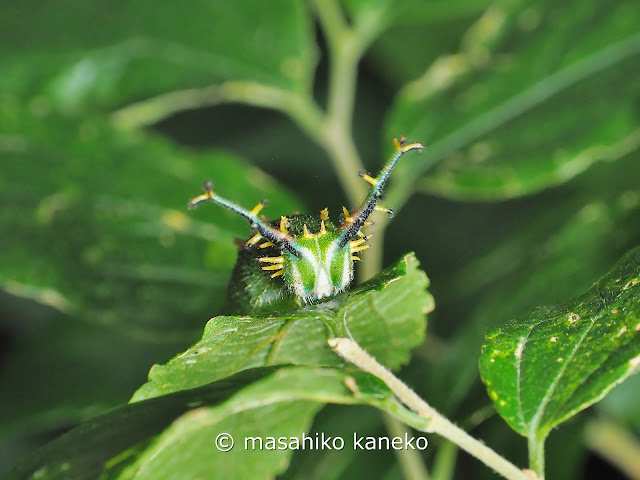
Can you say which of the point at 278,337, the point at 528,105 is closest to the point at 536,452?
the point at 278,337

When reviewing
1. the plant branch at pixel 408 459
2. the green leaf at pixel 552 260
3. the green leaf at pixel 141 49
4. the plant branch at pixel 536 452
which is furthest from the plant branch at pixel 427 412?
the green leaf at pixel 141 49

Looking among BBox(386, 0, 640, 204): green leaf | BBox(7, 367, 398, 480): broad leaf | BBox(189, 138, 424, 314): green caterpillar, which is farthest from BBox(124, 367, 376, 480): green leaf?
BBox(386, 0, 640, 204): green leaf

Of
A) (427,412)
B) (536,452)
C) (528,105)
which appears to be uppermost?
(528,105)

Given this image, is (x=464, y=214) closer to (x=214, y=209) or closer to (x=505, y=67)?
(x=505, y=67)

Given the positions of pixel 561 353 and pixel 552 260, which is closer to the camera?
pixel 561 353

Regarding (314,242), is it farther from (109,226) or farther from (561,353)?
(109,226)

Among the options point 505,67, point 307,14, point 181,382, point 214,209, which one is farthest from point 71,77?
point 181,382

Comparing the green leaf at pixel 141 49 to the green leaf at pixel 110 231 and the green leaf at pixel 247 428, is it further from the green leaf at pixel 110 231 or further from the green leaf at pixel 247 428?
the green leaf at pixel 247 428
